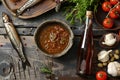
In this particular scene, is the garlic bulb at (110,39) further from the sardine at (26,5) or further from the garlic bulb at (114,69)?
the sardine at (26,5)

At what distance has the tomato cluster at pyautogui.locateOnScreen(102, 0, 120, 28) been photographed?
3.09m

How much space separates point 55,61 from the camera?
123 inches

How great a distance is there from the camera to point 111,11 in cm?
311

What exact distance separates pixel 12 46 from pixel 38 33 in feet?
0.75

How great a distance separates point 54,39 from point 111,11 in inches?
16.8

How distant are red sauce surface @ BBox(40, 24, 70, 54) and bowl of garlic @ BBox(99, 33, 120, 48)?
24cm

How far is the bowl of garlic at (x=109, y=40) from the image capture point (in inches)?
120

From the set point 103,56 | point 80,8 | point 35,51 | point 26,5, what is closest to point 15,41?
point 35,51

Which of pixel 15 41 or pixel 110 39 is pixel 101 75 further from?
pixel 15 41

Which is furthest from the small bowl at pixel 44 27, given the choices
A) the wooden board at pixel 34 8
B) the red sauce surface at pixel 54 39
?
the wooden board at pixel 34 8

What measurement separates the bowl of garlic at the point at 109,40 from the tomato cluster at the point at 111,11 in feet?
0.22

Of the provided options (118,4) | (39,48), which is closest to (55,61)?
(39,48)

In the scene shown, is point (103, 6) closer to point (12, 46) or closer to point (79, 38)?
point (79, 38)

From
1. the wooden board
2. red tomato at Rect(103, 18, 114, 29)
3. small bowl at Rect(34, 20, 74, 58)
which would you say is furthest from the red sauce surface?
red tomato at Rect(103, 18, 114, 29)
